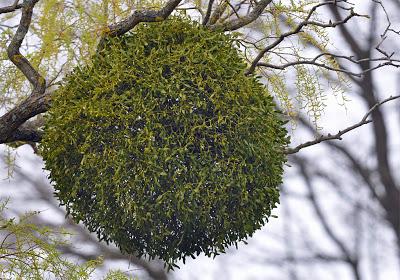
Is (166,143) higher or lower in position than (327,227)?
lower

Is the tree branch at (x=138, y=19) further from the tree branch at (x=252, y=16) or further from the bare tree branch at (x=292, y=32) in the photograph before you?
the bare tree branch at (x=292, y=32)

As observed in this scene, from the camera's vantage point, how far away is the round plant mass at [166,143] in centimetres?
332

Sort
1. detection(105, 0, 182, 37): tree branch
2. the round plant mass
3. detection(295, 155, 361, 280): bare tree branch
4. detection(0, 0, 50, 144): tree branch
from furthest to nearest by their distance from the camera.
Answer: detection(295, 155, 361, 280): bare tree branch → detection(0, 0, 50, 144): tree branch → detection(105, 0, 182, 37): tree branch → the round plant mass

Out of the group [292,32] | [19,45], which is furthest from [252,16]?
[19,45]

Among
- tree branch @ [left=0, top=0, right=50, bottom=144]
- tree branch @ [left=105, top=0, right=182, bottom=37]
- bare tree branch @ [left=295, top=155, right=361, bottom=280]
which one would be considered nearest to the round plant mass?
tree branch @ [left=105, top=0, right=182, bottom=37]

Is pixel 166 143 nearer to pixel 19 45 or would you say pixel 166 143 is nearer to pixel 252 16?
pixel 252 16

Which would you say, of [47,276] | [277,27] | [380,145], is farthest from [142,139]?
[380,145]

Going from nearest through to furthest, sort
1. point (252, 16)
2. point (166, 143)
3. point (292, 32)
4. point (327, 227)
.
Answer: point (166, 143) < point (292, 32) < point (252, 16) < point (327, 227)

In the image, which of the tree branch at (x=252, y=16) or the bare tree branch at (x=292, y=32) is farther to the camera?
the tree branch at (x=252, y=16)

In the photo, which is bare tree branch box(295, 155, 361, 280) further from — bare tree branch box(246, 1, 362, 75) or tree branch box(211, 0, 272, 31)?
bare tree branch box(246, 1, 362, 75)

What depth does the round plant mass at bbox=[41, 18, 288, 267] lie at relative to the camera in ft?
10.9

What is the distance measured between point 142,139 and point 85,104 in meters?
0.28

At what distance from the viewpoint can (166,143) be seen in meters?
3.31

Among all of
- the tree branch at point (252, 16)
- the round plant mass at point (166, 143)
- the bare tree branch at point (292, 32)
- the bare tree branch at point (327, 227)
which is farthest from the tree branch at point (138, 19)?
the bare tree branch at point (327, 227)
